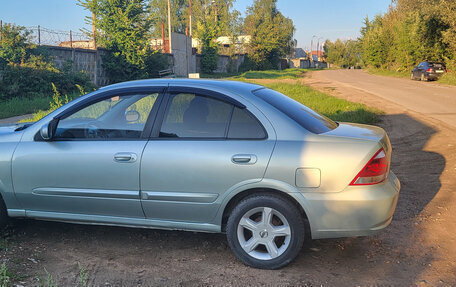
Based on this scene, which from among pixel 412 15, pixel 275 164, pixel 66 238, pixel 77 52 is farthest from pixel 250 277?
pixel 412 15

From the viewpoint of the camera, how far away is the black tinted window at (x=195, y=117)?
147 inches

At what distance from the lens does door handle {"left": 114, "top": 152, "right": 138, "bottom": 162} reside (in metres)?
3.74

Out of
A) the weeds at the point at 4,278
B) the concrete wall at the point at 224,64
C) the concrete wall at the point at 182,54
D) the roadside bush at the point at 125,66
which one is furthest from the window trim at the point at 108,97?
the concrete wall at the point at 224,64

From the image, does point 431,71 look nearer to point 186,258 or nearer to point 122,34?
point 122,34

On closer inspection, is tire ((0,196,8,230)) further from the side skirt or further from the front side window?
the front side window

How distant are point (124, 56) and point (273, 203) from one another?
21.1 meters

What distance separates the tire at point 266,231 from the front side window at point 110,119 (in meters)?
1.24

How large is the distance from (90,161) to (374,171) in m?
2.41

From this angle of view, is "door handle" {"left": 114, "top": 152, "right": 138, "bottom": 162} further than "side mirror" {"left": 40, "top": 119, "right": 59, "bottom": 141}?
No

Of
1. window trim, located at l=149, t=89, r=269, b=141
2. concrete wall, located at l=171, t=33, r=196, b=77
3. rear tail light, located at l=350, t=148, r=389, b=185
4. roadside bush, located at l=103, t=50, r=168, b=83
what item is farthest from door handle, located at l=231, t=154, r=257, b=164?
concrete wall, located at l=171, t=33, r=196, b=77

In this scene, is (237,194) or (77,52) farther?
(77,52)

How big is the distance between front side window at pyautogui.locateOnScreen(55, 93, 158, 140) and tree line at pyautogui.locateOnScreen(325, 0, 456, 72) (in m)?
28.6

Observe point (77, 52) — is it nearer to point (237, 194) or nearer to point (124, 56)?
point (124, 56)

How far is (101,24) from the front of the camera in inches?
888
